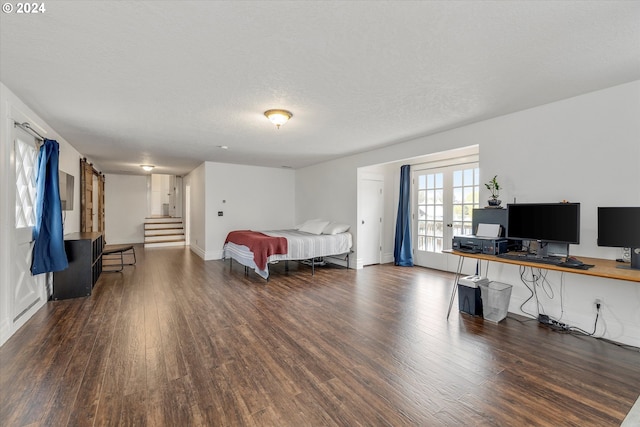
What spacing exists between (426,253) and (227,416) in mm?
5164

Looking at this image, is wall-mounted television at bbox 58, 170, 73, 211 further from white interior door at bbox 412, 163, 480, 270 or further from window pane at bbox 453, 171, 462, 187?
window pane at bbox 453, 171, 462, 187

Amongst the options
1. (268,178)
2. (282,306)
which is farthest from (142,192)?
(282,306)

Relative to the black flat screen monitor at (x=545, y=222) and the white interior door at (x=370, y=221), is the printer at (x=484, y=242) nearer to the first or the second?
the black flat screen monitor at (x=545, y=222)

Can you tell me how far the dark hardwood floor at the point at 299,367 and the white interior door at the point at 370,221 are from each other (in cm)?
233

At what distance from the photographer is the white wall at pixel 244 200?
22.6 ft

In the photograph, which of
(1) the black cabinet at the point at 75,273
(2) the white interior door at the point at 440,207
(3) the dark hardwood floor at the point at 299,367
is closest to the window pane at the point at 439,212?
(2) the white interior door at the point at 440,207

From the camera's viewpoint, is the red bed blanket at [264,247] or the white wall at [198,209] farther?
the white wall at [198,209]

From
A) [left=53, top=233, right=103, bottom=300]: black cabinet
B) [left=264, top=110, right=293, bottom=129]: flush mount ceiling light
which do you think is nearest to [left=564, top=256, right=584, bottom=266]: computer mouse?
[left=264, top=110, right=293, bottom=129]: flush mount ceiling light

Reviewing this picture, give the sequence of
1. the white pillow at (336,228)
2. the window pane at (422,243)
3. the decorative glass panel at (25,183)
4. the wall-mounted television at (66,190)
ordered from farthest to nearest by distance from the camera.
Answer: the window pane at (422,243) < the white pillow at (336,228) < the wall-mounted television at (66,190) < the decorative glass panel at (25,183)

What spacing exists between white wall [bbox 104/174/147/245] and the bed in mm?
5093

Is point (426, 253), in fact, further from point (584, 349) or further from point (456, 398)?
point (456, 398)

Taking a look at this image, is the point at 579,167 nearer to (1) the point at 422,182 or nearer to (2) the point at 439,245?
(2) the point at 439,245

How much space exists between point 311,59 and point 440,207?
14.8ft

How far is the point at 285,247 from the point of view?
5.10 m
